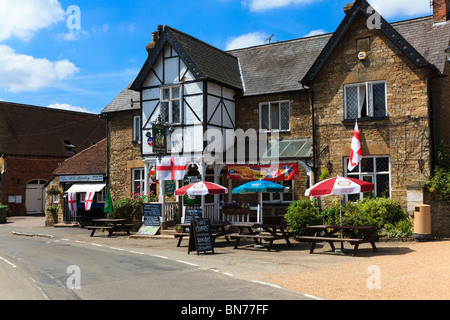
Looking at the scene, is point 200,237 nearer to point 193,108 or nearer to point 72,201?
point 193,108

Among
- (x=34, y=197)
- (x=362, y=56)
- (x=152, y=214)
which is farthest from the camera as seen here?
(x=34, y=197)

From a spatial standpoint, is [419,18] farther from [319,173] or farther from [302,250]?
[302,250]

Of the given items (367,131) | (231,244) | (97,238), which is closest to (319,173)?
(367,131)

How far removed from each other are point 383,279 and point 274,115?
12.4 meters

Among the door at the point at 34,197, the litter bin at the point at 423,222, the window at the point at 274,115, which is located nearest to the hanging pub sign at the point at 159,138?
the window at the point at 274,115

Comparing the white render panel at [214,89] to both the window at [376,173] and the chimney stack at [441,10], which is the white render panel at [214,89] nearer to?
the window at [376,173]

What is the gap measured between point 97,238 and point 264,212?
290 inches

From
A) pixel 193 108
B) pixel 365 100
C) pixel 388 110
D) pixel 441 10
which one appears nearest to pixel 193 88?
pixel 193 108

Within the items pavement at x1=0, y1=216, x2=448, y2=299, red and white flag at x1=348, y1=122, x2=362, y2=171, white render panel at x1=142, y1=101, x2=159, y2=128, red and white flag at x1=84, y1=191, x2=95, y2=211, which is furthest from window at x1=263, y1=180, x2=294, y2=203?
red and white flag at x1=84, y1=191, x2=95, y2=211

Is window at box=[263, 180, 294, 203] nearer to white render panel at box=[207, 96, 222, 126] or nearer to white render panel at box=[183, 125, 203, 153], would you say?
white render panel at box=[183, 125, 203, 153]

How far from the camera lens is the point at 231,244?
645 inches

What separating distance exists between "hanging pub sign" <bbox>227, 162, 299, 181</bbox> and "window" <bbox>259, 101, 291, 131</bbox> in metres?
2.39

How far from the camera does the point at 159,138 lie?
19.5m
